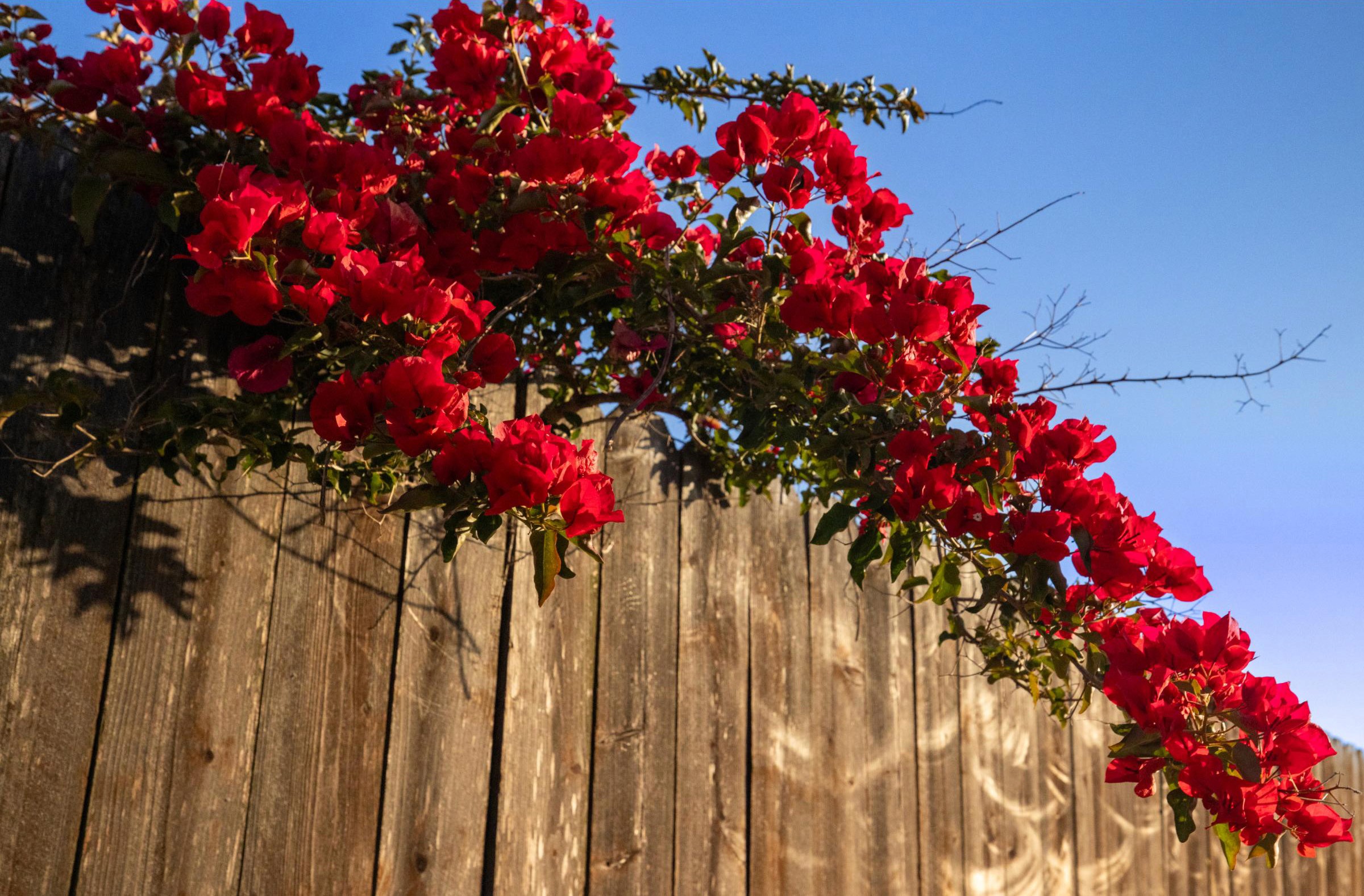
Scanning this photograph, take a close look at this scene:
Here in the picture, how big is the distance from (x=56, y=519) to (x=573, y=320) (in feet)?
2.95

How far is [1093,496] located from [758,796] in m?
1.09

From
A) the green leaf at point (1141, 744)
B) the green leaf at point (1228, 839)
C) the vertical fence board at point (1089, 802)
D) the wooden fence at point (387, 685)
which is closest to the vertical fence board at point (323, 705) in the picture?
the wooden fence at point (387, 685)

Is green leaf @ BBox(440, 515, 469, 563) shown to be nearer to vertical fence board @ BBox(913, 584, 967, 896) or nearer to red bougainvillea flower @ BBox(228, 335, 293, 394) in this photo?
red bougainvillea flower @ BBox(228, 335, 293, 394)

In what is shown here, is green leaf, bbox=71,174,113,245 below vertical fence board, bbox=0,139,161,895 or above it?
above

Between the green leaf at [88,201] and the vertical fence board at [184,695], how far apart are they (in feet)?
1.24

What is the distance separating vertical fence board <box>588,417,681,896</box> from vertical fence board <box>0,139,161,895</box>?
2.75 ft

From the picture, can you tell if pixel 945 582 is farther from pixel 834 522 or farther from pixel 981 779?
pixel 981 779

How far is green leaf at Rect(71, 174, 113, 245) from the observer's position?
1.51 meters

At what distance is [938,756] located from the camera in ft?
8.43

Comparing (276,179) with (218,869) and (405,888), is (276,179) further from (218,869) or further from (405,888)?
(405,888)

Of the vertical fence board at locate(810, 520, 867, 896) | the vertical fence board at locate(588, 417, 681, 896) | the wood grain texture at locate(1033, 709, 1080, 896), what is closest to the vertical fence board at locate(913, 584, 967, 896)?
the vertical fence board at locate(810, 520, 867, 896)

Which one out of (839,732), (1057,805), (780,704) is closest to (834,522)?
(780,704)

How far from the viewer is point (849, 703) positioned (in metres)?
2.39

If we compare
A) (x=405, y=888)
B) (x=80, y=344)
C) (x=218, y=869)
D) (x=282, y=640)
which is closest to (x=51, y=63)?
(x=80, y=344)
